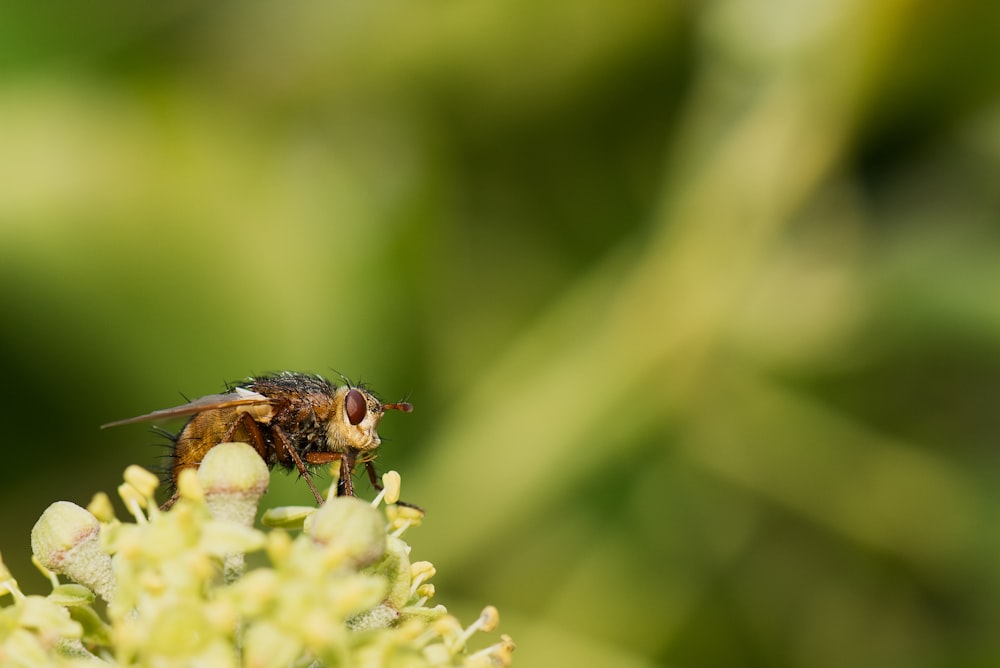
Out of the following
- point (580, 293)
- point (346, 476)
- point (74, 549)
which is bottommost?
point (74, 549)

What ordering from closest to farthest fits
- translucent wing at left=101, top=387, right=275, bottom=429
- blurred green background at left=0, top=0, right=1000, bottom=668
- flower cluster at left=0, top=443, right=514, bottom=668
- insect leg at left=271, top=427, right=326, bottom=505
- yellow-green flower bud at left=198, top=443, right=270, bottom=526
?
flower cluster at left=0, top=443, right=514, bottom=668
yellow-green flower bud at left=198, top=443, right=270, bottom=526
translucent wing at left=101, top=387, right=275, bottom=429
insect leg at left=271, top=427, right=326, bottom=505
blurred green background at left=0, top=0, right=1000, bottom=668

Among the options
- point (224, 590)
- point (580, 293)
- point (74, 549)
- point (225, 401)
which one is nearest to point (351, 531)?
point (224, 590)

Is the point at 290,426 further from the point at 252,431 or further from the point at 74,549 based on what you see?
the point at 74,549

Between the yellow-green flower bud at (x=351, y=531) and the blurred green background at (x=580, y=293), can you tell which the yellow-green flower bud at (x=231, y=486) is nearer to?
the yellow-green flower bud at (x=351, y=531)

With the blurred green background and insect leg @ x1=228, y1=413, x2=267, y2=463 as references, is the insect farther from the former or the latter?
the blurred green background

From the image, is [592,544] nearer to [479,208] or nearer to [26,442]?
[479,208]

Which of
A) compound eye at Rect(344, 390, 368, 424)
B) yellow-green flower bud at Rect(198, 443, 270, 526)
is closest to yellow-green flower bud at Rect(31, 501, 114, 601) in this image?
yellow-green flower bud at Rect(198, 443, 270, 526)

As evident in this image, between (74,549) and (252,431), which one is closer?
(74,549)
